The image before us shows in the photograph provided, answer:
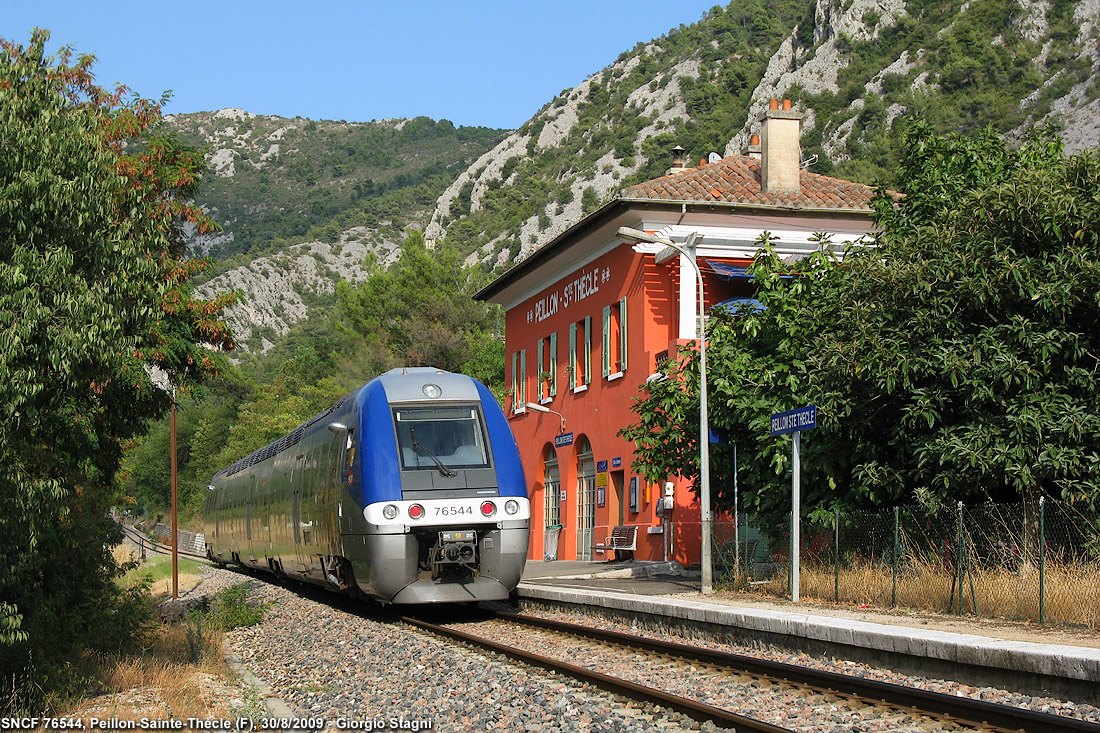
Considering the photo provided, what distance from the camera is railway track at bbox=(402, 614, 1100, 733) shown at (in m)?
7.60

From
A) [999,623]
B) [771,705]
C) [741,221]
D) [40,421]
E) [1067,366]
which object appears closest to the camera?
[771,705]

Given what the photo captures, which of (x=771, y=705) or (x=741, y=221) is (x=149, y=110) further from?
(x=741, y=221)

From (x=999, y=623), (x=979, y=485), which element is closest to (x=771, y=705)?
(x=999, y=623)

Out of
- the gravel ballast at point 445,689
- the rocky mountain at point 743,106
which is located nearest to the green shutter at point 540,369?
the gravel ballast at point 445,689

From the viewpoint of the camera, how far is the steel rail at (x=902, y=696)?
7289mm

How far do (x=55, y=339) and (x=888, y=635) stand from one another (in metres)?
7.45

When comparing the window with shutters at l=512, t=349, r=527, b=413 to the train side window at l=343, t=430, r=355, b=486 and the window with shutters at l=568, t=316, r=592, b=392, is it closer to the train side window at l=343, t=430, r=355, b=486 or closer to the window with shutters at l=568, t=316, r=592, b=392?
the window with shutters at l=568, t=316, r=592, b=392

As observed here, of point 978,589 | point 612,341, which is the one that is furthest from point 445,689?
point 612,341

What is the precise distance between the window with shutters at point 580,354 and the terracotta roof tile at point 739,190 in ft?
14.8

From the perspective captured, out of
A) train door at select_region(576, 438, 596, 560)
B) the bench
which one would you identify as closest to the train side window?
the bench

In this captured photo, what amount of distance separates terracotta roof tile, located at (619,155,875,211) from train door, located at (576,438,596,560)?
7188mm

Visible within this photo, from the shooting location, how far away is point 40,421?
946 cm

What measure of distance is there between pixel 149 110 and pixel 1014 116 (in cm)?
7266

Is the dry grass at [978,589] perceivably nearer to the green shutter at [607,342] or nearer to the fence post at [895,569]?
the fence post at [895,569]
